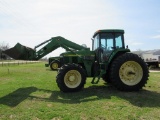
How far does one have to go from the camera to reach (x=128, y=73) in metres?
9.75

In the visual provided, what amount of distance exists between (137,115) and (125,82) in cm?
359

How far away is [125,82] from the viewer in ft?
31.5

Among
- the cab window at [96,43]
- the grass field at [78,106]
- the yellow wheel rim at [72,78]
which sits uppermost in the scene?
the cab window at [96,43]

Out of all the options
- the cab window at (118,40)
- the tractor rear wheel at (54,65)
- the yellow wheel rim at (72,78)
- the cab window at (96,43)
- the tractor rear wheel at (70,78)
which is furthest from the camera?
the tractor rear wheel at (54,65)

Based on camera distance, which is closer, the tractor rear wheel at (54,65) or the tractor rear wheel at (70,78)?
the tractor rear wheel at (70,78)

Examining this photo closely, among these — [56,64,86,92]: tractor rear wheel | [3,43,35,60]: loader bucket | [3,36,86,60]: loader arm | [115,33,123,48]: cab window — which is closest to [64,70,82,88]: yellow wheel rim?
[56,64,86,92]: tractor rear wheel

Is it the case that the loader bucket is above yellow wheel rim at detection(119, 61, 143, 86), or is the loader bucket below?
above

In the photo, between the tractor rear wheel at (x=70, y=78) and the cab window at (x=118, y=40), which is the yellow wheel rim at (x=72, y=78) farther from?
the cab window at (x=118, y=40)

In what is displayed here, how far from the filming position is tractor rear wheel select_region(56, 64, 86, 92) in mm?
9373

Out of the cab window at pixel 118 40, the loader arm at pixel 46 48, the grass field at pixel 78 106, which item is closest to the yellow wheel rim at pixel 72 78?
the grass field at pixel 78 106

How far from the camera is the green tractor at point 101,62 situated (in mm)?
9445

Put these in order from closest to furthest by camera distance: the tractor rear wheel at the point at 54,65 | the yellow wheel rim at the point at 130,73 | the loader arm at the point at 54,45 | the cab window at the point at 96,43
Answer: the yellow wheel rim at the point at 130,73
the cab window at the point at 96,43
the loader arm at the point at 54,45
the tractor rear wheel at the point at 54,65

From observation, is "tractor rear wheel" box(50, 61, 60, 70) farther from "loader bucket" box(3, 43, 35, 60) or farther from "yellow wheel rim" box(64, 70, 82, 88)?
"yellow wheel rim" box(64, 70, 82, 88)

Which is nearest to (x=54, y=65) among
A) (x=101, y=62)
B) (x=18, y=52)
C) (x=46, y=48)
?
(x=46, y=48)
